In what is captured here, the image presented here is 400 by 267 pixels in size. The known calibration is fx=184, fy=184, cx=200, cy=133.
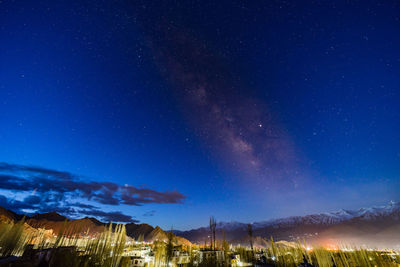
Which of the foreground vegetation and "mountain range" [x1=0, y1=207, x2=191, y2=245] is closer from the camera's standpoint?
the foreground vegetation

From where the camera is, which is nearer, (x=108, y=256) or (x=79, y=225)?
(x=108, y=256)

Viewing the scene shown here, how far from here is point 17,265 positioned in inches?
558

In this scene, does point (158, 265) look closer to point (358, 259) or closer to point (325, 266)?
point (325, 266)

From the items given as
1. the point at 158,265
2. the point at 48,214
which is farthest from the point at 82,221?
the point at 158,265

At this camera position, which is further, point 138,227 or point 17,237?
point 138,227

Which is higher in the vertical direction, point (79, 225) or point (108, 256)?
point (79, 225)

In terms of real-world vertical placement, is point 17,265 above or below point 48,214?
below

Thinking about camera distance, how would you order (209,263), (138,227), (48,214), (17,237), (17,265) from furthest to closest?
(138,227) < (48,214) < (17,237) < (209,263) < (17,265)

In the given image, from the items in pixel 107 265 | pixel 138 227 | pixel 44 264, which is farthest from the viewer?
pixel 138 227

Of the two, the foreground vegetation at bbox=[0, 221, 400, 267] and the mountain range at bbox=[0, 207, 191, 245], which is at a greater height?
the mountain range at bbox=[0, 207, 191, 245]

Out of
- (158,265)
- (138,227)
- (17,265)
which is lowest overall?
(158,265)

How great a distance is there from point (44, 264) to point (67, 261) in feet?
7.54

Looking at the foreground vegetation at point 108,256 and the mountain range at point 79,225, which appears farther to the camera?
the mountain range at point 79,225

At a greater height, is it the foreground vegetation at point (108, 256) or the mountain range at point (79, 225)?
the mountain range at point (79, 225)
